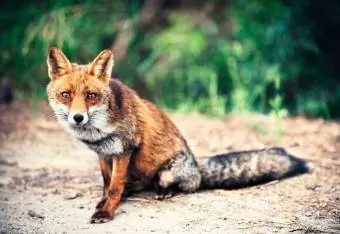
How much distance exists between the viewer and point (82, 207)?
229 inches

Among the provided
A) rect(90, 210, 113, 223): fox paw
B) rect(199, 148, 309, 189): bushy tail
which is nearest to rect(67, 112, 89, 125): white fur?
rect(90, 210, 113, 223): fox paw

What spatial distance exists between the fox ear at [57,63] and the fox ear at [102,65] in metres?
0.24

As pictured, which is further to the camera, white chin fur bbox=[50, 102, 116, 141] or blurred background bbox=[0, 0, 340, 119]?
blurred background bbox=[0, 0, 340, 119]

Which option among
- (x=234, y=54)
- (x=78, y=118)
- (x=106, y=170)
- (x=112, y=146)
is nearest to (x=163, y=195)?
(x=106, y=170)

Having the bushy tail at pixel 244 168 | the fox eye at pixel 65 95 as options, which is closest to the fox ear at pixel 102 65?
the fox eye at pixel 65 95

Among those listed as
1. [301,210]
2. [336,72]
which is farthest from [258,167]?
[336,72]

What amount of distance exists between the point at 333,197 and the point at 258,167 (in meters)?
0.87

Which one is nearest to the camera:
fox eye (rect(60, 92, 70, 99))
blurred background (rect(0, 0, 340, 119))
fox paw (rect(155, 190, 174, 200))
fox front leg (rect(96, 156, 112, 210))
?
fox eye (rect(60, 92, 70, 99))

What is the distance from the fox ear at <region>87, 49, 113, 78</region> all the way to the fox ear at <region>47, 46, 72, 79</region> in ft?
0.77

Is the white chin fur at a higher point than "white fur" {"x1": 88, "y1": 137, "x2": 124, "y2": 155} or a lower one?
higher

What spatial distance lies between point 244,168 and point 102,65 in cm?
200

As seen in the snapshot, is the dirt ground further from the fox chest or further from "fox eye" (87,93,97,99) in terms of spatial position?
"fox eye" (87,93,97,99)

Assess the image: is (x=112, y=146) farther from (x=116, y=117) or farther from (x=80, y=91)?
(x=80, y=91)

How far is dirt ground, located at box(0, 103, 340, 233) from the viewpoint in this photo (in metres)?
5.18
